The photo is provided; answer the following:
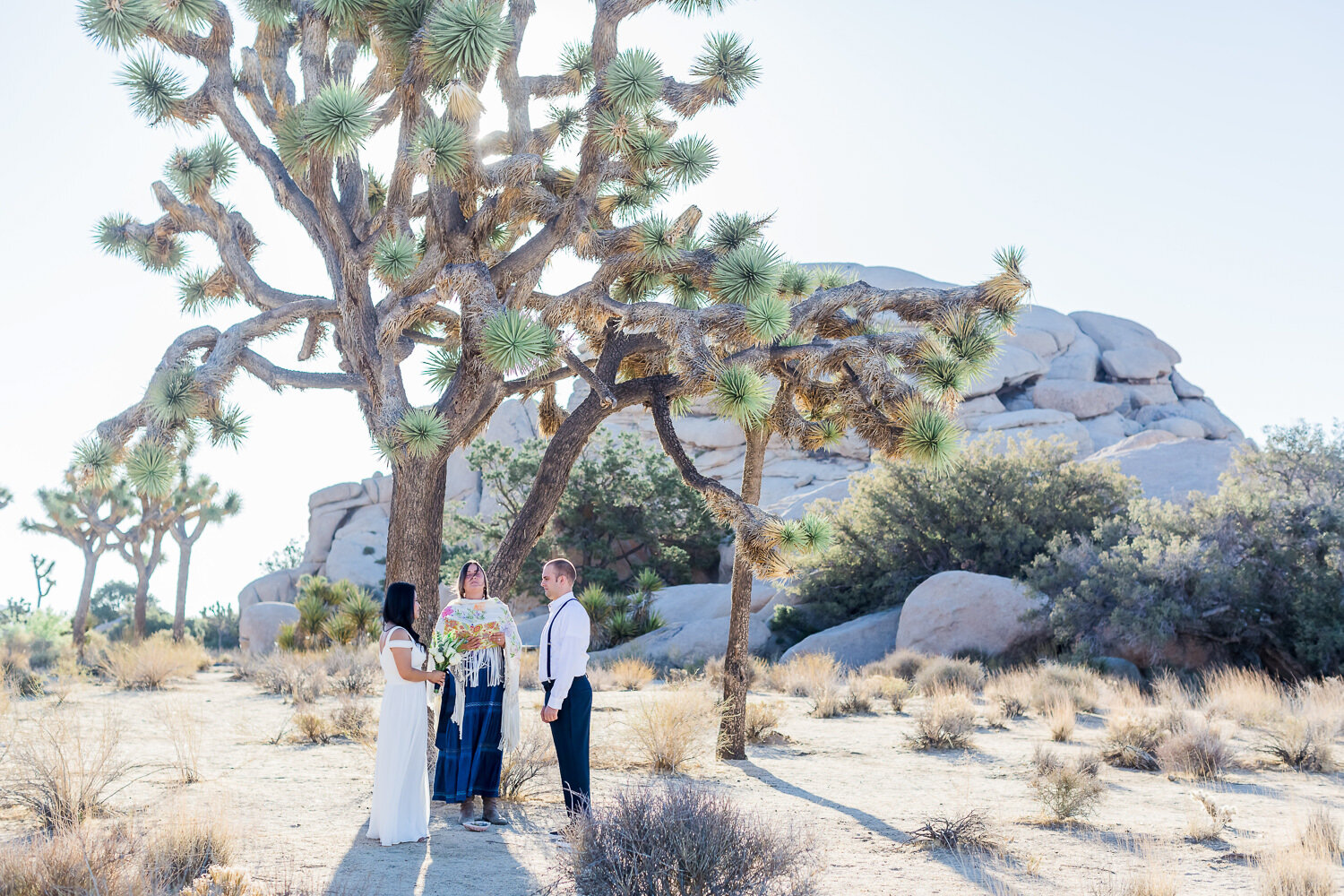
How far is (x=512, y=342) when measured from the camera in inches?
247

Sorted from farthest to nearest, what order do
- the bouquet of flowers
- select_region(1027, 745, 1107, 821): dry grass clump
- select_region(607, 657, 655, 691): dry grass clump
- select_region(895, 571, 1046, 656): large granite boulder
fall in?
select_region(895, 571, 1046, 656): large granite boulder < select_region(607, 657, 655, 691): dry grass clump < select_region(1027, 745, 1107, 821): dry grass clump < the bouquet of flowers

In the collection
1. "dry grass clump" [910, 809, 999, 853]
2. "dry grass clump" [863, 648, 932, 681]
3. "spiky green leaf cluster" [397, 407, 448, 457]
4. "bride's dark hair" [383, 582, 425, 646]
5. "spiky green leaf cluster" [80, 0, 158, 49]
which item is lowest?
"dry grass clump" [910, 809, 999, 853]

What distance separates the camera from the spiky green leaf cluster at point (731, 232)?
8.70m

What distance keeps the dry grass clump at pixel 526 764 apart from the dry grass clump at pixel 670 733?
34.9 inches

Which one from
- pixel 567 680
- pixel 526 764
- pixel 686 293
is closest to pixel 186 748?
pixel 526 764

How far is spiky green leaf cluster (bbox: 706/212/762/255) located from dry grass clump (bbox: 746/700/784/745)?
484cm

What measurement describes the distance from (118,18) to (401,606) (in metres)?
5.60

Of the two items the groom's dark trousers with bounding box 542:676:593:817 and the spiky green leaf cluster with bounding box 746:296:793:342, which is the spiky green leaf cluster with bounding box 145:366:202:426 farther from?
the spiky green leaf cluster with bounding box 746:296:793:342

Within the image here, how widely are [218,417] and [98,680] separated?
11801 mm

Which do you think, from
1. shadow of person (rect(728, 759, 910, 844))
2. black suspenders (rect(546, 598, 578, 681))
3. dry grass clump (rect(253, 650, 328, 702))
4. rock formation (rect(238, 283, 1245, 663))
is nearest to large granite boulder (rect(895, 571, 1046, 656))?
shadow of person (rect(728, 759, 910, 844))

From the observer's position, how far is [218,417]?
7113mm

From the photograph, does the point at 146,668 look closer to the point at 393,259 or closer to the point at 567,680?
the point at 393,259

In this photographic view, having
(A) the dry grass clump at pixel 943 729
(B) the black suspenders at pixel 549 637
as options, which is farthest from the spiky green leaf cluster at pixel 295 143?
(A) the dry grass clump at pixel 943 729

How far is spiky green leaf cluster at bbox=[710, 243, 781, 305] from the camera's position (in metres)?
7.59
